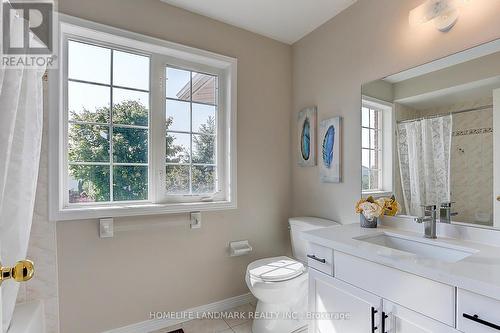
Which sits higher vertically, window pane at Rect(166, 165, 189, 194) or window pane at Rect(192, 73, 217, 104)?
window pane at Rect(192, 73, 217, 104)

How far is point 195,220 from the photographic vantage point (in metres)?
1.97

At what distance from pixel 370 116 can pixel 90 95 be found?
6.45 ft

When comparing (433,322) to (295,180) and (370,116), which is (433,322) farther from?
(295,180)

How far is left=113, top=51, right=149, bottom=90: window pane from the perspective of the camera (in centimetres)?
183

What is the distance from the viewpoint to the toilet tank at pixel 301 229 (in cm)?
196

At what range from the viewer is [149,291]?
1.83m

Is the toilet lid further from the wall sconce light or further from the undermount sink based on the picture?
the wall sconce light

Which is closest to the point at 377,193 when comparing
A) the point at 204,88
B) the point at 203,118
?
the point at 203,118

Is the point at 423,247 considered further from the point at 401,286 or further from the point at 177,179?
the point at 177,179

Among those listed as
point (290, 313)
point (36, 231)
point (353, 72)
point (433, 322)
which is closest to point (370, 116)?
point (353, 72)

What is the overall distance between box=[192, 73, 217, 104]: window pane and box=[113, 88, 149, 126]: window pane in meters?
0.41

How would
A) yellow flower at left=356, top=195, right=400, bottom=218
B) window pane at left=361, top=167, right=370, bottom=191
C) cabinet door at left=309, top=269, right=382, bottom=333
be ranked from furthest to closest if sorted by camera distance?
window pane at left=361, top=167, right=370, bottom=191, yellow flower at left=356, top=195, right=400, bottom=218, cabinet door at left=309, top=269, right=382, bottom=333

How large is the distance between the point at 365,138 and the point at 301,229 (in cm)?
87

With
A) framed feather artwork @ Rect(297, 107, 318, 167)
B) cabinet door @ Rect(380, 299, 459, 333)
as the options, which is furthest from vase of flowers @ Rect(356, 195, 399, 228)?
framed feather artwork @ Rect(297, 107, 318, 167)
